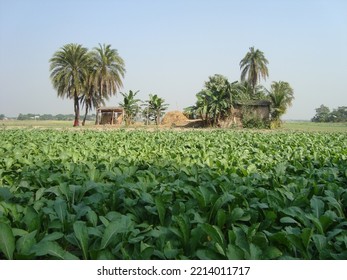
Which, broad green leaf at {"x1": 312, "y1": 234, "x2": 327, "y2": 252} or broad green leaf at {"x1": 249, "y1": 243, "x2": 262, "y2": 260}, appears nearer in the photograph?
broad green leaf at {"x1": 249, "y1": 243, "x2": 262, "y2": 260}

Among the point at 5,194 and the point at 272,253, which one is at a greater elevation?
the point at 5,194

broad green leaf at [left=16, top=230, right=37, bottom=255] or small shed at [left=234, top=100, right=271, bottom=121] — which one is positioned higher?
small shed at [left=234, top=100, right=271, bottom=121]

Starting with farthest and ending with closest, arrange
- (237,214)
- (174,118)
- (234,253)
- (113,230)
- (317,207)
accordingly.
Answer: (174,118), (317,207), (237,214), (113,230), (234,253)

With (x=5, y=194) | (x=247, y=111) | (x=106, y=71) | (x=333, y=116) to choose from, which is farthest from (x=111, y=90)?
(x=333, y=116)

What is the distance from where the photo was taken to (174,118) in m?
44.6

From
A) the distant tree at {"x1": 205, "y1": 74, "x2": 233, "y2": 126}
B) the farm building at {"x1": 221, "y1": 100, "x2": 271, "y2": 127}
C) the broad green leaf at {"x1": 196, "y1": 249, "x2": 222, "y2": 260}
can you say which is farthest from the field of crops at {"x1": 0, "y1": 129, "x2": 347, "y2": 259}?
the farm building at {"x1": 221, "y1": 100, "x2": 271, "y2": 127}

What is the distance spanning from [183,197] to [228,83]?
Result: 1322 inches

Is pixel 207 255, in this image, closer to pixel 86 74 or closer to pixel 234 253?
pixel 234 253

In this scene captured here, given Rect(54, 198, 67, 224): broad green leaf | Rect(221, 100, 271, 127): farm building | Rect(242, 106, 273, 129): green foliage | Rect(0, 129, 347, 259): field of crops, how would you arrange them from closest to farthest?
Rect(0, 129, 347, 259): field of crops, Rect(54, 198, 67, 224): broad green leaf, Rect(242, 106, 273, 129): green foliage, Rect(221, 100, 271, 127): farm building

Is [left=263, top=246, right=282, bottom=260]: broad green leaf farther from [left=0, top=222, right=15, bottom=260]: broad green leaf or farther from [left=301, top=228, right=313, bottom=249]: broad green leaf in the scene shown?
[left=0, top=222, right=15, bottom=260]: broad green leaf

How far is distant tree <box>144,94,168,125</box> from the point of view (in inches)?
1665

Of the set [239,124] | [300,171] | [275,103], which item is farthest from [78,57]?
[300,171]

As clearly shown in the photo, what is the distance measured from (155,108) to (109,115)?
24.6 feet

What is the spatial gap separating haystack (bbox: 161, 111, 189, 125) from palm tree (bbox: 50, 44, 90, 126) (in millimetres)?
12002
